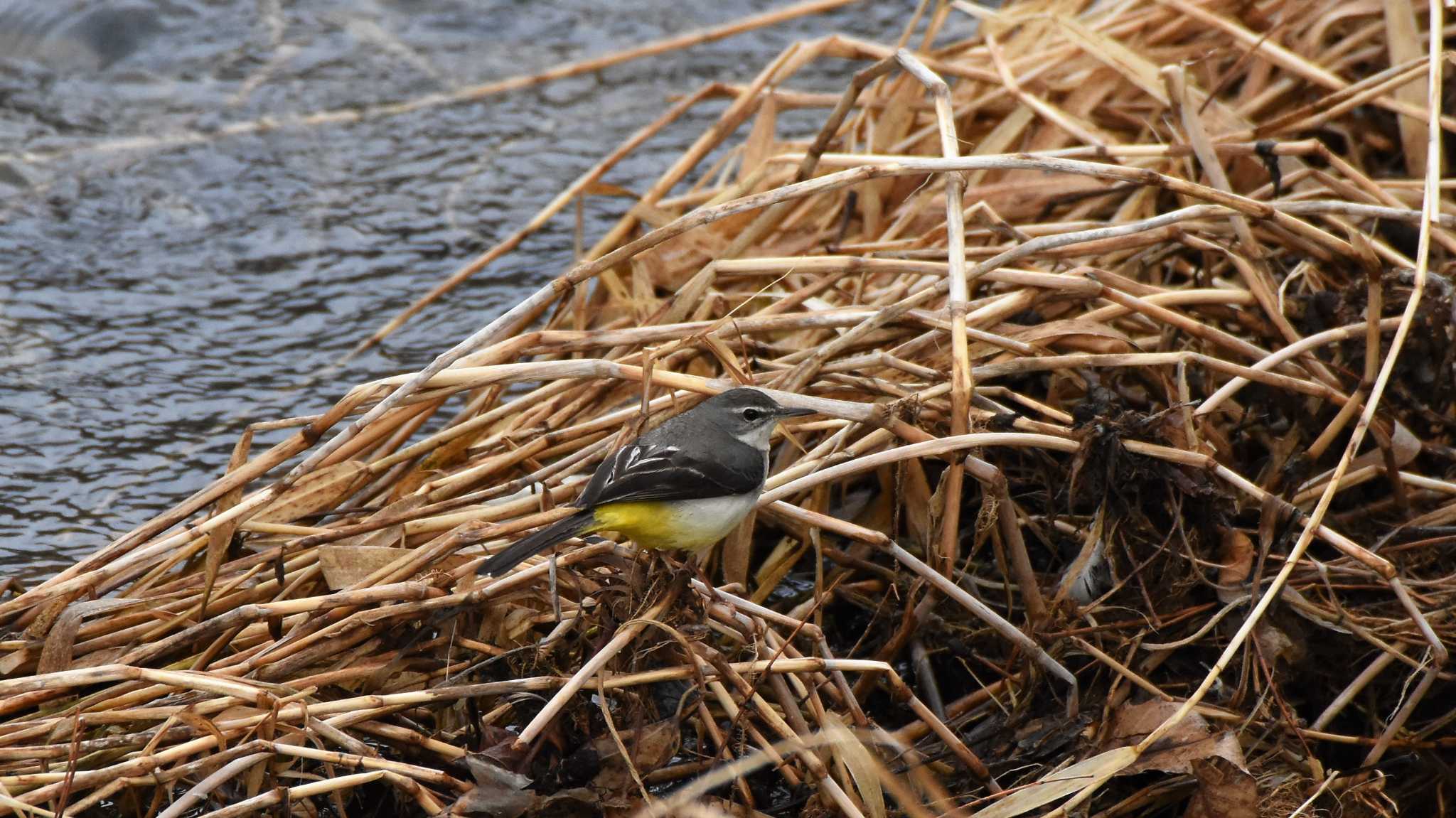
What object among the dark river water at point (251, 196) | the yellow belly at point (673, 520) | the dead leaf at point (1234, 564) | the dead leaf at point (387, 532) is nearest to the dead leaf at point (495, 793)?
the yellow belly at point (673, 520)

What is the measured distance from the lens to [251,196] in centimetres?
770

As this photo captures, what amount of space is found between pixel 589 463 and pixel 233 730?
1.42 meters

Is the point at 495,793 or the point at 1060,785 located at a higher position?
the point at 495,793

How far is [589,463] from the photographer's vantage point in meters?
4.61

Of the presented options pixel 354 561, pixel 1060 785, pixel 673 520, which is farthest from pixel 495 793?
pixel 1060 785

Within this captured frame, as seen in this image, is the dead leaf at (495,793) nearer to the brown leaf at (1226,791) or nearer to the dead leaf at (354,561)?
the dead leaf at (354,561)

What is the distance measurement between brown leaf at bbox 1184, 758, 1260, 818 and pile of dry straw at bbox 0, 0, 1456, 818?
0.02m

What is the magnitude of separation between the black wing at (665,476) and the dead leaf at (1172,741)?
1.31m

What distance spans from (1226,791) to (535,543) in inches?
80.3

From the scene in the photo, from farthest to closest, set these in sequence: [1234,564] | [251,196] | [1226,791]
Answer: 1. [251,196]
2. [1234,564]
3. [1226,791]

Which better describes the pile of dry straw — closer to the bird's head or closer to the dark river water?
the bird's head

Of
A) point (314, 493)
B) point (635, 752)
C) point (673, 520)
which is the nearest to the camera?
point (635, 752)

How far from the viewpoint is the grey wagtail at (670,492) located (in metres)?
3.88

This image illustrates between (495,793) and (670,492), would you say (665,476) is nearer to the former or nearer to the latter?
(670,492)
